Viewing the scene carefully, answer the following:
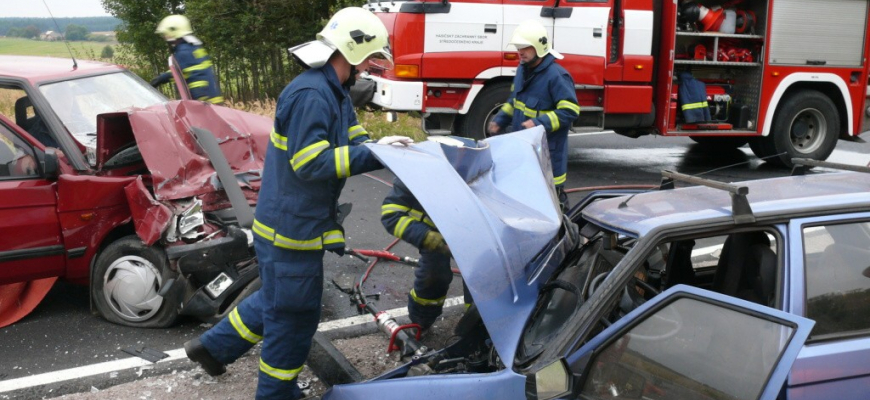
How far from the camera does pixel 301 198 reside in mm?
3521

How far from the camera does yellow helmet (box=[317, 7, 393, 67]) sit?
3.58 metres

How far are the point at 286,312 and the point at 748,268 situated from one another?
187 cm

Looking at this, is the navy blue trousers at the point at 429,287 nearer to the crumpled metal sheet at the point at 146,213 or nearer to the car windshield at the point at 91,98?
the crumpled metal sheet at the point at 146,213

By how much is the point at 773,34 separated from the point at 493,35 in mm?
3354

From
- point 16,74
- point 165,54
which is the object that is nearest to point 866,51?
point 16,74

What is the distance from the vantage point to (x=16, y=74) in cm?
516

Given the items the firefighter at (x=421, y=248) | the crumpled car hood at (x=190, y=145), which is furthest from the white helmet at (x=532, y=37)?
the firefighter at (x=421, y=248)

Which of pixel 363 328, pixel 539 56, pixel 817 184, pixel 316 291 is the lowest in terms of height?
pixel 363 328

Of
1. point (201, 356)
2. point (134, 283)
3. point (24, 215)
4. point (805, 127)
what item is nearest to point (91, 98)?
point (24, 215)

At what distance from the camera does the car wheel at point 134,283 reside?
473cm

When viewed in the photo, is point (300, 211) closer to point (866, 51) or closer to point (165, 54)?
point (866, 51)

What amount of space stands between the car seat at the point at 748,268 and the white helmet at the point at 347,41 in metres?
1.69

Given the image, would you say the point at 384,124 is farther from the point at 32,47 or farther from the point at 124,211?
the point at 124,211

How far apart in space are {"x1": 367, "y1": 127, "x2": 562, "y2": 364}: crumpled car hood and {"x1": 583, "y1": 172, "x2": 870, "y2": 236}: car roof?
0.90 ft
